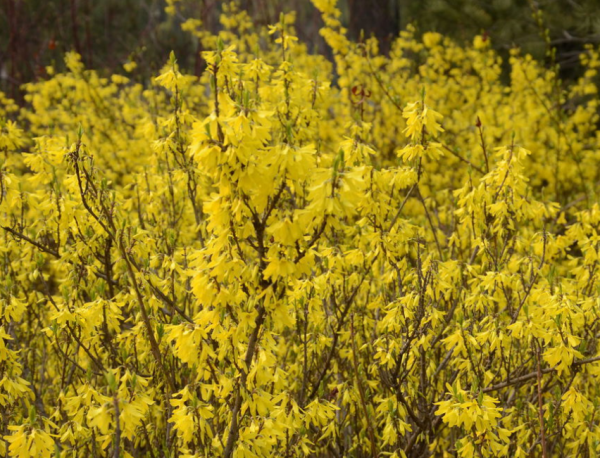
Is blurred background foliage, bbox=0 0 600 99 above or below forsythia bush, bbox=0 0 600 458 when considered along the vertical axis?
above

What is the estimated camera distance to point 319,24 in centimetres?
1494

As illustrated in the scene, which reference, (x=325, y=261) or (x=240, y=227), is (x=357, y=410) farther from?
(x=240, y=227)

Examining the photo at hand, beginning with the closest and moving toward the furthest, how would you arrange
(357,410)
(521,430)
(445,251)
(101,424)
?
(101,424), (521,430), (357,410), (445,251)

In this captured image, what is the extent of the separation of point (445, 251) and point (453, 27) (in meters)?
7.54

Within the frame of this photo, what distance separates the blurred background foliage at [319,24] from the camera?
30.1ft

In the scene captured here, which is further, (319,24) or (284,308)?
(319,24)

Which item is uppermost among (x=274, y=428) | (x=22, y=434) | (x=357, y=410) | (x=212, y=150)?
(x=212, y=150)

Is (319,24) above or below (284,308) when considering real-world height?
above

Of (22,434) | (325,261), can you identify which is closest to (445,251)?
(325,261)

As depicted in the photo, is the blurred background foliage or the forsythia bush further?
the blurred background foliage

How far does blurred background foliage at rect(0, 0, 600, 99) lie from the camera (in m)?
9.16

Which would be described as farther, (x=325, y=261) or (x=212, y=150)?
(x=325, y=261)

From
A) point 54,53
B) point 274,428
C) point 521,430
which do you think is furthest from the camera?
point 54,53

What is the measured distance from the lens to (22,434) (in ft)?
6.32
